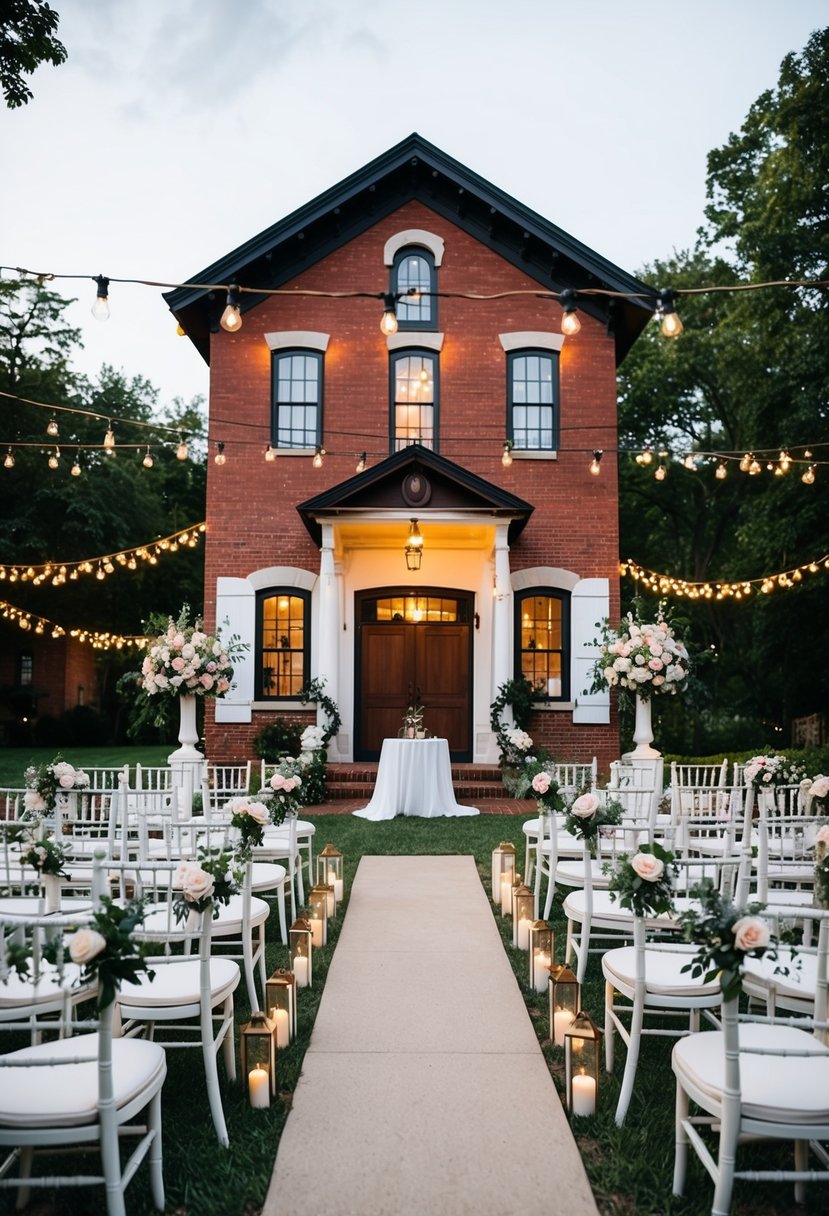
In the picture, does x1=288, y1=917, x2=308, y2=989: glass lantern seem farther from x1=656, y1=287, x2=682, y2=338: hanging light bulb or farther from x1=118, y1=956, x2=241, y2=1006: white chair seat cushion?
x1=656, y1=287, x2=682, y2=338: hanging light bulb

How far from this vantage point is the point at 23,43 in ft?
25.6

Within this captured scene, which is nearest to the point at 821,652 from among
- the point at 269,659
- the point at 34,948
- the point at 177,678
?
the point at 269,659

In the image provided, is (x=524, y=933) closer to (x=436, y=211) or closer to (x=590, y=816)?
(x=590, y=816)

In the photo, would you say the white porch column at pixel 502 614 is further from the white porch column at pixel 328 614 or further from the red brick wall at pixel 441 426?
the white porch column at pixel 328 614

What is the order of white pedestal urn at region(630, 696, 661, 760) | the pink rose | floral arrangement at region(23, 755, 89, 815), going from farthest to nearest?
white pedestal urn at region(630, 696, 661, 760), floral arrangement at region(23, 755, 89, 815), the pink rose

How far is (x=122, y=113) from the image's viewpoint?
1698 centimetres

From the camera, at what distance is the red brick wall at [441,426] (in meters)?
13.7

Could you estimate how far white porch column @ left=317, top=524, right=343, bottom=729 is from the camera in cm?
1274

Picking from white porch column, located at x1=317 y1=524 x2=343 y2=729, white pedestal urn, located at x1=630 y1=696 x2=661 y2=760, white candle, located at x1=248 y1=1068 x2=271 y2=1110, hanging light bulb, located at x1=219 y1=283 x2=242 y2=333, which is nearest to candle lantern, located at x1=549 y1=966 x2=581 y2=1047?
white candle, located at x1=248 y1=1068 x2=271 y2=1110

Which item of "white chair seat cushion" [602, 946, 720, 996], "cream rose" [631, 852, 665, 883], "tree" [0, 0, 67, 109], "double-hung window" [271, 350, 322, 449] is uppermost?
"tree" [0, 0, 67, 109]

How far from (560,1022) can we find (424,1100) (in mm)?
786

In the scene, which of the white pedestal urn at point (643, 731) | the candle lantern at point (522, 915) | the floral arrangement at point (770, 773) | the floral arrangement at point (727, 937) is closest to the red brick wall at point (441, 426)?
the white pedestal urn at point (643, 731)

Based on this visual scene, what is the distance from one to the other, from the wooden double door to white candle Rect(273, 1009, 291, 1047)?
9.81 metres

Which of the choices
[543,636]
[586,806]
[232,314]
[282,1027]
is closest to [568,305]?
[232,314]
